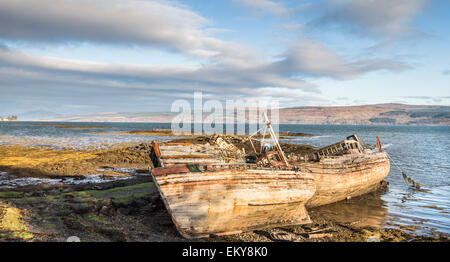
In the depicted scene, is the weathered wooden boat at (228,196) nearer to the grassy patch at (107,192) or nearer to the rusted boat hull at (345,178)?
the rusted boat hull at (345,178)

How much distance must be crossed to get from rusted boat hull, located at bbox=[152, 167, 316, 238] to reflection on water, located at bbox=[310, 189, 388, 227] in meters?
3.03

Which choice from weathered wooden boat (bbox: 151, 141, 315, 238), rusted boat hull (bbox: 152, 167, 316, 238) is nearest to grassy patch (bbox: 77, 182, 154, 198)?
weathered wooden boat (bbox: 151, 141, 315, 238)

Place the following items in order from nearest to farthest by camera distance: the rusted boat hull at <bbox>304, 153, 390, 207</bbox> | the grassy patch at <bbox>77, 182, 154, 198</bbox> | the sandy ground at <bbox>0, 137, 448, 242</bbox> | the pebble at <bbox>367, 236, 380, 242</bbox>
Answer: the sandy ground at <bbox>0, 137, 448, 242</bbox> → the pebble at <bbox>367, 236, 380, 242</bbox> → the grassy patch at <bbox>77, 182, 154, 198</bbox> → the rusted boat hull at <bbox>304, 153, 390, 207</bbox>

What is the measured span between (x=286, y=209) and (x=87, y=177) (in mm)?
17613

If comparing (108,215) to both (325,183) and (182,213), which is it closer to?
(182,213)

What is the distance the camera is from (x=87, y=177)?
77.6 ft

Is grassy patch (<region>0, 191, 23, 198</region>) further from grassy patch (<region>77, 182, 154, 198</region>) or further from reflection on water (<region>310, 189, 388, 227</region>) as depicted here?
reflection on water (<region>310, 189, 388, 227</region>)

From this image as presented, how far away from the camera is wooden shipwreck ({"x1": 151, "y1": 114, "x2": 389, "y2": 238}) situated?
39.0 feet

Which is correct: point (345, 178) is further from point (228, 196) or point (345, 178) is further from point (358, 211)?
point (228, 196)

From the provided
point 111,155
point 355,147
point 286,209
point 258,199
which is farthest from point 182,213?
point 111,155

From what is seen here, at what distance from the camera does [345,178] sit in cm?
1983

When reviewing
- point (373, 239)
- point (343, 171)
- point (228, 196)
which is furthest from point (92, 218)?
point (343, 171)

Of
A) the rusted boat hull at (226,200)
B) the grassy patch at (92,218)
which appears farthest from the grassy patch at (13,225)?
the rusted boat hull at (226,200)

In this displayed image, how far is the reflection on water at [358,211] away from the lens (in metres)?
15.9
